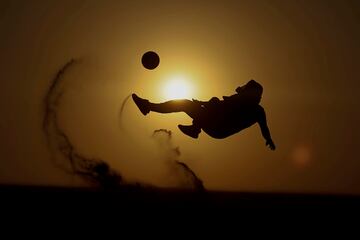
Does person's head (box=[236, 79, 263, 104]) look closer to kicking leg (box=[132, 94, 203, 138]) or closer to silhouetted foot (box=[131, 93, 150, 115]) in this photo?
kicking leg (box=[132, 94, 203, 138])

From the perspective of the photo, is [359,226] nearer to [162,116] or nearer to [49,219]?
[162,116]

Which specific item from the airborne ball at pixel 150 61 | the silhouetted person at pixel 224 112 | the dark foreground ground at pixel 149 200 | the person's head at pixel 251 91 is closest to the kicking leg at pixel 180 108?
the silhouetted person at pixel 224 112

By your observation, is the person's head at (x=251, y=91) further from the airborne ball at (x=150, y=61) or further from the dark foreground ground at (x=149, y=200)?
the dark foreground ground at (x=149, y=200)

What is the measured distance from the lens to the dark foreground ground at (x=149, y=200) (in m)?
3.90

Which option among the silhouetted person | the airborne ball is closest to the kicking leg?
the silhouetted person

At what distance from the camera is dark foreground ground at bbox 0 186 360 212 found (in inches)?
153

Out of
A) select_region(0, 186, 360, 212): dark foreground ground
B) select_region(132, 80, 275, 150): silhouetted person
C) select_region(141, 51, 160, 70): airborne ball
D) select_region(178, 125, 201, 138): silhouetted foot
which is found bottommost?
select_region(0, 186, 360, 212): dark foreground ground

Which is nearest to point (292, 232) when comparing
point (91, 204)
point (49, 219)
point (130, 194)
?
point (130, 194)

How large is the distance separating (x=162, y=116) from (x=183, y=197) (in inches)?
44.0

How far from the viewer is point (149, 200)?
4.00 meters

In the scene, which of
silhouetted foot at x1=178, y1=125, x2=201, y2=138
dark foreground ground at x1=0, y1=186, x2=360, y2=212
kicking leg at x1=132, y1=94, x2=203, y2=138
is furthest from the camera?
silhouetted foot at x1=178, y1=125, x2=201, y2=138

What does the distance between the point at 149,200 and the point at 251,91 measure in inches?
66.4

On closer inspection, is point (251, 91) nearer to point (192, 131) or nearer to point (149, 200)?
point (192, 131)

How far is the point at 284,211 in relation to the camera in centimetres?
389
